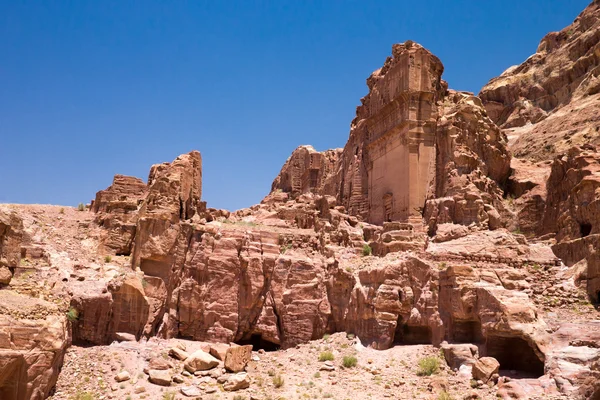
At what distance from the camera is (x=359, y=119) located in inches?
1409

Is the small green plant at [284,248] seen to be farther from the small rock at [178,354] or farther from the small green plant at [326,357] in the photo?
the small rock at [178,354]

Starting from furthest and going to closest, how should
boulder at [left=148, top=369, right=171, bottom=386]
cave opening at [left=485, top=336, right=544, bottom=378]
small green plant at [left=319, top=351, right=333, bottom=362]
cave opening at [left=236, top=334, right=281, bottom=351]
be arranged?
cave opening at [left=236, top=334, right=281, bottom=351] < small green plant at [left=319, top=351, right=333, bottom=362] < cave opening at [left=485, top=336, right=544, bottom=378] < boulder at [left=148, top=369, right=171, bottom=386]

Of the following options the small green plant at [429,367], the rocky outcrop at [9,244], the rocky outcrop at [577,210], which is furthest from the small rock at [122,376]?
the rocky outcrop at [577,210]

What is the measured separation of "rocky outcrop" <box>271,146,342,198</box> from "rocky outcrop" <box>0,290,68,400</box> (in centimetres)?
2955

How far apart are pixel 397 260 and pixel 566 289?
6.53 metres

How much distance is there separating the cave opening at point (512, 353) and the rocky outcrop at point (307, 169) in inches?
1039

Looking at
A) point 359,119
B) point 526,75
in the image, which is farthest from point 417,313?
point 526,75

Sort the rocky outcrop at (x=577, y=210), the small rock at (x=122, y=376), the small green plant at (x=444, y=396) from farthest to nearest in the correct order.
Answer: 1. the rocky outcrop at (x=577, y=210)
2. the small rock at (x=122, y=376)
3. the small green plant at (x=444, y=396)

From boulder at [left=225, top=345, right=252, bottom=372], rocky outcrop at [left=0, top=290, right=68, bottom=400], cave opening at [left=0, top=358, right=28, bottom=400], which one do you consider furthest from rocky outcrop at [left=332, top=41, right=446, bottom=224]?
cave opening at [left=0, top=358, right=28, bottom=400]

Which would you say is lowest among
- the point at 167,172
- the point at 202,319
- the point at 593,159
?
the point at 202,319

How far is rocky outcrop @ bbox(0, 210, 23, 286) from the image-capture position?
733 inches

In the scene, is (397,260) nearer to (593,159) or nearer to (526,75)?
(593,159)

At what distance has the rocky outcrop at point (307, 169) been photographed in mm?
48031

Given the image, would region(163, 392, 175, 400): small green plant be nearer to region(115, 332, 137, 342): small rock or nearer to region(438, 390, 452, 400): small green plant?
region(115, 332, 137, 342): small rock
